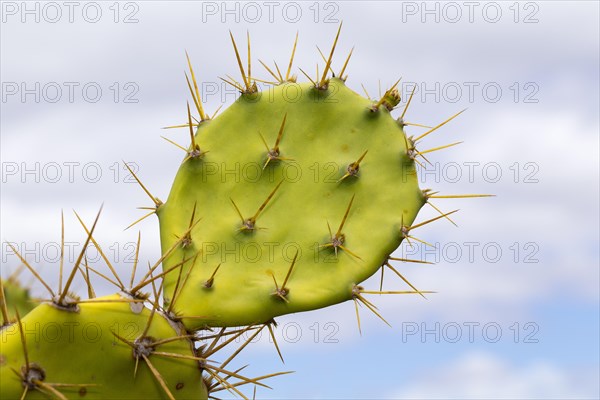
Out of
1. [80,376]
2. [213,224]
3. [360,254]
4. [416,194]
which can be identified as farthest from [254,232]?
[80,376]

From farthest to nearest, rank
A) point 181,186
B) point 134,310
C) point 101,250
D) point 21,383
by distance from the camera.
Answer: point 181,186, point 101,250, point 134,310, point 21,383

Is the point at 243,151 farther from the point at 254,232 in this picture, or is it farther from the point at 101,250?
the point at 101,250

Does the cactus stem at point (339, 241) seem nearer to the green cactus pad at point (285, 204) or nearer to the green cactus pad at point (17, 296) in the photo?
the green cactus pad at point (285, 204)

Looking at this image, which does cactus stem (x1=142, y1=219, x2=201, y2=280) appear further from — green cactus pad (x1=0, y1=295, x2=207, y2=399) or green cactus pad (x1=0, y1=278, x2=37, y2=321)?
green cactus pad (x1=0, y1=278, x2=37, y2=321)

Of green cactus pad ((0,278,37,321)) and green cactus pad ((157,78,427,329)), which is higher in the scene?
green cactus pad ((157,78,427,329))

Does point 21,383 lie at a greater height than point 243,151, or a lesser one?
lesser

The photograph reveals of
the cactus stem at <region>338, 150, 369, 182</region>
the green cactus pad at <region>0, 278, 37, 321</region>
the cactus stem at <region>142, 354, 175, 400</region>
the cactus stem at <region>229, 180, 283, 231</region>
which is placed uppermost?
the cactus stem at <region>338, 150, 369, 182</region>

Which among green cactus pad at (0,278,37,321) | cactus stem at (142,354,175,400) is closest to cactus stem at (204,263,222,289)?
cactus stem at (142,354,175,400)

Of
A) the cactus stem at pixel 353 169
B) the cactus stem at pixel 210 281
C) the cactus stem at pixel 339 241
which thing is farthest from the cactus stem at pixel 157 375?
the cactus stem at pixel 353 169
